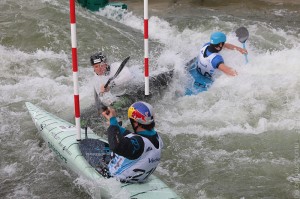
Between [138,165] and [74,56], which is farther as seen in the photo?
[74,56]

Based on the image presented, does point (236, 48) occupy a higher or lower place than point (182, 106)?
higher

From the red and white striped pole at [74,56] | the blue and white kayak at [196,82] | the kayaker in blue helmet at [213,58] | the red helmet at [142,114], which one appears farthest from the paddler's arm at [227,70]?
the red helmet at [142,114]

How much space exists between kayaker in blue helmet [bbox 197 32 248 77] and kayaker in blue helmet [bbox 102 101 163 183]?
3.12 meters

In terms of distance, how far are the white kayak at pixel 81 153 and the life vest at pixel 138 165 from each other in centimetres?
9

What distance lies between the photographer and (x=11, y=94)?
7316 millimetres

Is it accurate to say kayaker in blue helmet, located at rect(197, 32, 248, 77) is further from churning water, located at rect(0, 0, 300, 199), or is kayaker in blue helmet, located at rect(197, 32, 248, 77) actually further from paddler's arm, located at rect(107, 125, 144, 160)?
paddler's arm, located at rect(107, 125, 144, 160)

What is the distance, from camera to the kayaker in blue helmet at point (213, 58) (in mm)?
6613

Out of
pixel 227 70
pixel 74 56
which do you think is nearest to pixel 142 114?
pixel 74 56

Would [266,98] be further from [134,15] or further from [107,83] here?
[134,15]

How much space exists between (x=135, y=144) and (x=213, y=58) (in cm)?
342

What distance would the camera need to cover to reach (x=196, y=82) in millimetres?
7047

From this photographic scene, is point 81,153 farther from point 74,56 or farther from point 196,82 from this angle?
point 196,82

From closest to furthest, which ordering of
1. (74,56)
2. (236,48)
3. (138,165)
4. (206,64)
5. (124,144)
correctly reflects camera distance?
(124,144) → (138,165) → (74,56) → (206,64) → (236,48)

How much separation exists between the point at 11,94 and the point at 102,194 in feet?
12.7
